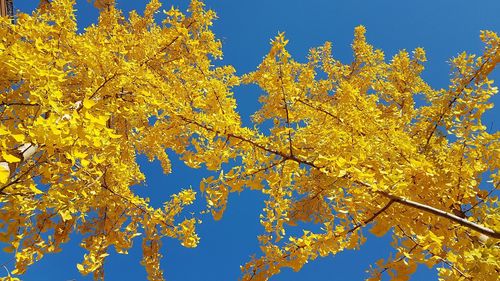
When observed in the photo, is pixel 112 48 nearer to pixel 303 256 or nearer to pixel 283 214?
pixel 283 214

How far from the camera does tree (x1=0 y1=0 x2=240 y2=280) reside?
6.16 ft

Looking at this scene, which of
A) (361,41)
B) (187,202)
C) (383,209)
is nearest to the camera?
(383,209)

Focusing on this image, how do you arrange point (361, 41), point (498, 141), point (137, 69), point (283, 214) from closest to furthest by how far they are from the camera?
point (498, 141)
point (283, 214)
point (137, 69)
point (361, 41)

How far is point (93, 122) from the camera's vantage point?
166 centimetres

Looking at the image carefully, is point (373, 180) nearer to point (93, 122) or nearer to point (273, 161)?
point (273, 161)

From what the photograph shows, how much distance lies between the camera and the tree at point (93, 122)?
Result: 6.16 feet

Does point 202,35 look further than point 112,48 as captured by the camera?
Yes

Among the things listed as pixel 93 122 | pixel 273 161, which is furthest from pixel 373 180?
pixel 93 122

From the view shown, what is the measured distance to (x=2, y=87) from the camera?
3.28 m

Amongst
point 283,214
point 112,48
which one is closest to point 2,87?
point 112,48

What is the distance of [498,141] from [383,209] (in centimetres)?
137

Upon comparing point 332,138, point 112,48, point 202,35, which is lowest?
point 332,138

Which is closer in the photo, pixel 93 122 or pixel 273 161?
pixel 93 122

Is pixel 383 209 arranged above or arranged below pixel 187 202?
below
